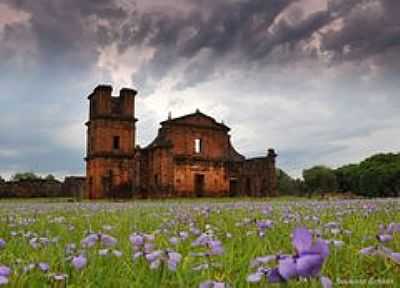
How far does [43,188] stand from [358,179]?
47.4 meters

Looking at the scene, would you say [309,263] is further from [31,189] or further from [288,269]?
[31,189]

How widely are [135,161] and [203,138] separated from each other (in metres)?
8.97

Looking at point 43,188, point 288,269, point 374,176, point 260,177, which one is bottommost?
point 288,269

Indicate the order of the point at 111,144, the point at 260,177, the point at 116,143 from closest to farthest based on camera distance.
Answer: the point at 111,144 → the point at 116,143 → the point at 260,177

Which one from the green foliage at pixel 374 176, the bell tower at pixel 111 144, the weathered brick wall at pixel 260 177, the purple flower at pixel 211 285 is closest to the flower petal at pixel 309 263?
the purple flower at pixel 211 285

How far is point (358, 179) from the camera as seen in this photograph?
7300cm

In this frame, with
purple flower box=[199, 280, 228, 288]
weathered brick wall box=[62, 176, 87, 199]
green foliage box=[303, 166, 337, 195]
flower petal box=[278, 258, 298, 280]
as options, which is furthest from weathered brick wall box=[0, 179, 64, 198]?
flower petal box=[278, 258, 298, 280]

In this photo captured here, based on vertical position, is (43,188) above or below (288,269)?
above

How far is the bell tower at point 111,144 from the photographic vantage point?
48781mm

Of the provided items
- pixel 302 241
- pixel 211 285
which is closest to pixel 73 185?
pixel 211 285

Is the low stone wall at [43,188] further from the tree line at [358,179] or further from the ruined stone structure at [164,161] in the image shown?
the tree line at [358,179]

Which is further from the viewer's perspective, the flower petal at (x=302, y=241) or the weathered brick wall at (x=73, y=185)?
the weathered brick wall at (x=73, y=185)

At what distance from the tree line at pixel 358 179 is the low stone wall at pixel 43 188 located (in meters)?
29.4

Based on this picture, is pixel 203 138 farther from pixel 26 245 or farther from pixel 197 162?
pixel 26 245
